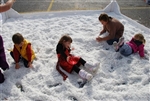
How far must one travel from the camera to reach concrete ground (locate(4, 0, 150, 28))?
6.49m

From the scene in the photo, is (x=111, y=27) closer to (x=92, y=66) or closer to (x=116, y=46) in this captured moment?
(x=116, y=46)

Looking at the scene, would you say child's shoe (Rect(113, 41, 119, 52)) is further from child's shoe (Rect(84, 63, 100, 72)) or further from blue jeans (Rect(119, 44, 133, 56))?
child's shoe (Rect(84, 63, 100, 72))

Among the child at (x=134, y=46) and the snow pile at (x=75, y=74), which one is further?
the child at (x=134, y=46)

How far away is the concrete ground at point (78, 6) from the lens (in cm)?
649

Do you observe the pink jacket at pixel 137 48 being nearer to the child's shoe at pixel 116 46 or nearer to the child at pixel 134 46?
the child at pixel 134 46

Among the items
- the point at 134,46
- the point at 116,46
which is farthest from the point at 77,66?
the point at 134,46

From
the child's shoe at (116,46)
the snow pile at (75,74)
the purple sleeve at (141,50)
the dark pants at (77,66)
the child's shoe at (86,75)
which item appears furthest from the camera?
the child's shoe at (116,46)

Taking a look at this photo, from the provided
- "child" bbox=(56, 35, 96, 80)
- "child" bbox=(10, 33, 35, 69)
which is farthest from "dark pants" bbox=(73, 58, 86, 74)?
"child" bbox=(10, 33, 35, 69)

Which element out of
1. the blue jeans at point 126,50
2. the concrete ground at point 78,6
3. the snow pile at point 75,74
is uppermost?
the concrete ground at point 78,6

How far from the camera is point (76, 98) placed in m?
2.69

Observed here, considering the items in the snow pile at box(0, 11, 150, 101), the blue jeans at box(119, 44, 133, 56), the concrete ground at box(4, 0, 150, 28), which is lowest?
the snow pile at box(0, 11, 150, 101)

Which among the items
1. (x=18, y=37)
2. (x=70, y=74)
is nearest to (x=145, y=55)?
(x=70, y=74)

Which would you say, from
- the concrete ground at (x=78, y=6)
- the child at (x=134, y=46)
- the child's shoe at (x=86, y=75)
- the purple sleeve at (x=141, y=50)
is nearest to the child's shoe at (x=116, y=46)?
the child at (x=134, y=46)

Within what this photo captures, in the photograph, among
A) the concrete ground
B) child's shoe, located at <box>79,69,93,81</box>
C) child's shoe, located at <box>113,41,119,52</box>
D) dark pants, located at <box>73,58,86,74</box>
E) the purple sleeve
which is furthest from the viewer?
the concrete ground
